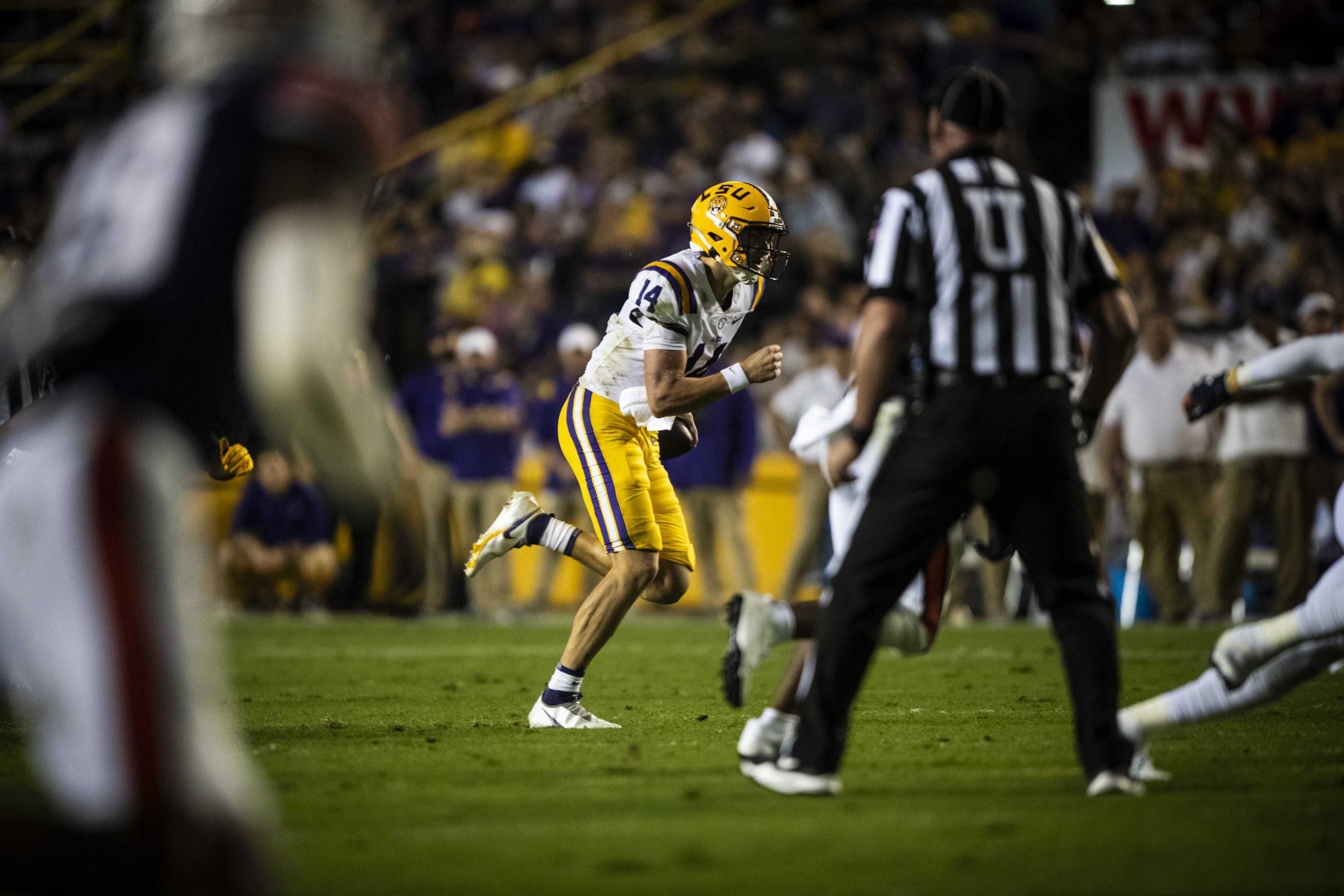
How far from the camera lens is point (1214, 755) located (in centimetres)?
598

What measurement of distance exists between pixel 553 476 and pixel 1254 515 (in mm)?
6478

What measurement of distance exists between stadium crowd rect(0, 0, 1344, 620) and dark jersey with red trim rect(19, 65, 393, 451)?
34.8 feet

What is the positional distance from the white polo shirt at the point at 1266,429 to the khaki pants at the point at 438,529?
7.21 meters

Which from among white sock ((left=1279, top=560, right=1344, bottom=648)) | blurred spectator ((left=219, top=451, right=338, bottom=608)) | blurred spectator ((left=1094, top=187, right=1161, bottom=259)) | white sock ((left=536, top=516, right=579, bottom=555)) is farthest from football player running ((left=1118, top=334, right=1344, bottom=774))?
blurred spectator ((left=219, top=451, right=338, bottom=608))

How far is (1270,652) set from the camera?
5188mm

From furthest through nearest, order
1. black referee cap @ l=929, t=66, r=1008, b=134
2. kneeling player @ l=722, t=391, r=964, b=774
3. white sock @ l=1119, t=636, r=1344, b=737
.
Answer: kneeling player @ l=722, t=391, r=964, b=774
white sock @ l=1119, t=636, r=1344, b=737
black referee cap @ l=929, t=66, r=1008, b=134

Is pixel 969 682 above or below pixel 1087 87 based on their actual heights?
below

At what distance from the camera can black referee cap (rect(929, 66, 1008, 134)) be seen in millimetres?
4977

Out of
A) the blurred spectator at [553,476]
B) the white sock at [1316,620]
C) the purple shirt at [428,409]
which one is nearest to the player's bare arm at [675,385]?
the white sock at [1316,620]

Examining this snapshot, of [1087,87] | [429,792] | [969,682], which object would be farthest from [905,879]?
[1087,87]

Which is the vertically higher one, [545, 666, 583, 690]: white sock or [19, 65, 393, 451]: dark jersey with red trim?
[19, 65, 393, 451]: dark jersey with red trim

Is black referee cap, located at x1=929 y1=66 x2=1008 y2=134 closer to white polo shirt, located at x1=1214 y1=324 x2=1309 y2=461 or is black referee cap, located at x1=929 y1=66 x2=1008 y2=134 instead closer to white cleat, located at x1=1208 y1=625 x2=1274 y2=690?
white cleat, located at x1=1208 y1=625 x2=1274 y2=690

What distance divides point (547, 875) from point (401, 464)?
1.26 m

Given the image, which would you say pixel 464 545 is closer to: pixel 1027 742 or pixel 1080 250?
pixel 1027 742
